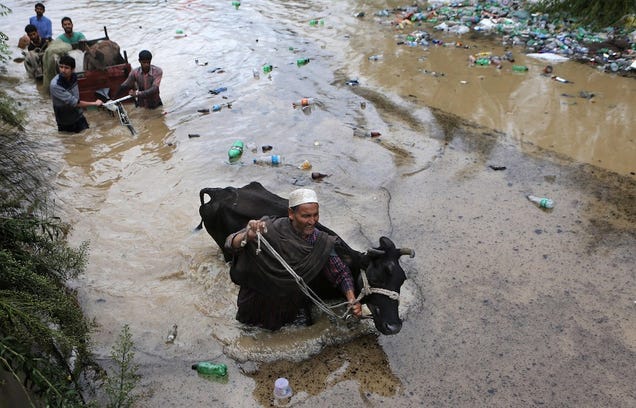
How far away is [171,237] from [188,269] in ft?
2.29

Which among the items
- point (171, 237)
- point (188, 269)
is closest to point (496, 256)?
point (188, 269)

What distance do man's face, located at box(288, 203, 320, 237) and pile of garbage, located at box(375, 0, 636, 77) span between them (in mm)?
8341

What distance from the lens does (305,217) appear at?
3680mm

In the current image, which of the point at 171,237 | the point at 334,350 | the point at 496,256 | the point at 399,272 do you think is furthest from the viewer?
the point at 171,237

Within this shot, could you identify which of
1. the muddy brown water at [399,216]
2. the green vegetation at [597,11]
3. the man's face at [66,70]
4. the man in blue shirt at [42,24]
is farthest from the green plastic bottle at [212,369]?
the green vegetation at [597,11]

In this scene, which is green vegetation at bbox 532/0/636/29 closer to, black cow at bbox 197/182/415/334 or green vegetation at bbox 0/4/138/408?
black cow at bbox 197/182/415/334

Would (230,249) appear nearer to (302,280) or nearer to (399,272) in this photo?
(302,280)

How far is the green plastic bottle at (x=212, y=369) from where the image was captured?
3.87 m

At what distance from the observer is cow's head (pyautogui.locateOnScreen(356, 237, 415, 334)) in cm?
368

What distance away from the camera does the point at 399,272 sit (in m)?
3.71

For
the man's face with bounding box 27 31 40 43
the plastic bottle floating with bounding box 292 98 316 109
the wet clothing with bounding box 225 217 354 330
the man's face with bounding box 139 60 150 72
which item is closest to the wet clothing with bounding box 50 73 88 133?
the man's face with bounding box 139 60 150 72

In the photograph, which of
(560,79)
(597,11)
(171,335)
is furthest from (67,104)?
(597,11)

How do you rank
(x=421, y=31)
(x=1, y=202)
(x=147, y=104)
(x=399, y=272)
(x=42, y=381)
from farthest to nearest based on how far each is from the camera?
(x=421, y=31), (x=147, y=104), (x=399, y=272), (x=1, y=202), (x=42, y=381)

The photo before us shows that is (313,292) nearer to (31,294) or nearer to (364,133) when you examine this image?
(31,294)
